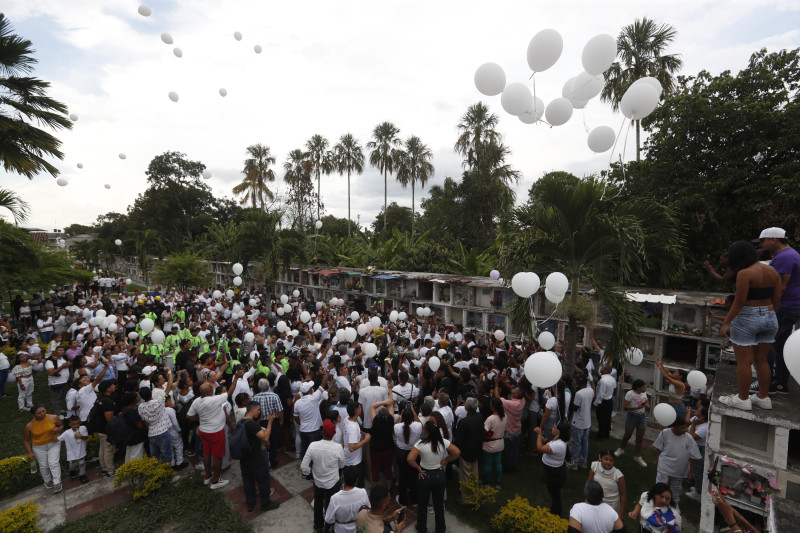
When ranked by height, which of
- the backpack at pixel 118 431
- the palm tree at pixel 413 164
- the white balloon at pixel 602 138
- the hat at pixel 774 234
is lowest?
the backpack at pixel 118 431

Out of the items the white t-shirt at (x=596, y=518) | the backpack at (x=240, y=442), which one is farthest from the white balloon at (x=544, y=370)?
the backpack at (x=240, y=442)

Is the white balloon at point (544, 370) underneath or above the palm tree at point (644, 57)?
underneath

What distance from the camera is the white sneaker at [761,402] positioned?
3.87 m

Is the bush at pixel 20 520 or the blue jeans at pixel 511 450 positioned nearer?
the bush at pixel 20 520

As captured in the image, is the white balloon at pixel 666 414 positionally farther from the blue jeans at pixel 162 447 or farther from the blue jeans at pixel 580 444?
the blue jeans at pixel 162 447

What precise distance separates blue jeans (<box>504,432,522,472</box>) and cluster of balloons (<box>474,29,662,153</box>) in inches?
212

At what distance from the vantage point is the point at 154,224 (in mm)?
42938

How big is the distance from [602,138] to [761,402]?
190 inches

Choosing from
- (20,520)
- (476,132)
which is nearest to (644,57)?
(476,132)

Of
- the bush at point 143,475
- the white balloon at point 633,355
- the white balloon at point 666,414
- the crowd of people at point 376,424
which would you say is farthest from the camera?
the white balloon at point 633,355

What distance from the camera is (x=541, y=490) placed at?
597 centimetres

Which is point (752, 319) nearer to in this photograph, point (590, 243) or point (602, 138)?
point (590, 243)

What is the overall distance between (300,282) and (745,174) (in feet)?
65.3

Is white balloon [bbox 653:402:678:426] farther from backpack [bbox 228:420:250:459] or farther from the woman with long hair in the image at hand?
backpack [bbox 228:420:250:459]
